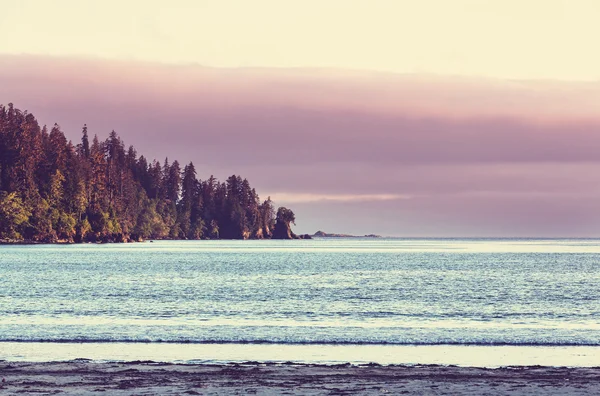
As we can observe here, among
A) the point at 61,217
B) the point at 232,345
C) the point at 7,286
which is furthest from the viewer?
the point at 61,217

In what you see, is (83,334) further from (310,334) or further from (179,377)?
(179,377)

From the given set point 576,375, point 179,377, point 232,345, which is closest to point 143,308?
point 232,345

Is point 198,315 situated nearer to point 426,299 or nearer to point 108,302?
point 108,302

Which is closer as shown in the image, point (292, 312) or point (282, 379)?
point (282, 379)

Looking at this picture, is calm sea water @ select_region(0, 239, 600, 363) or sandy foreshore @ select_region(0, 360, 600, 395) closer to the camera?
sandy foreshore @ select_region(0, 360, 600, 395)

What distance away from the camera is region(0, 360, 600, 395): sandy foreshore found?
20.4 meters

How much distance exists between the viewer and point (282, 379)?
22.2 m

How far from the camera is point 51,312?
46.2m

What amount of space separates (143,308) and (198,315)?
552 cm

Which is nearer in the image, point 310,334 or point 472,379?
point 472,379

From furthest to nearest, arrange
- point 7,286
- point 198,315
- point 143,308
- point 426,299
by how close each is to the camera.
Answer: point 7,286, point 426,299, point 143,308, point 198,315

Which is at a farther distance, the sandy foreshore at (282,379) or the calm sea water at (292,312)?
the calm sea water at (292,312)

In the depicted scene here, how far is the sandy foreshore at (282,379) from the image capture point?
66.8 feet

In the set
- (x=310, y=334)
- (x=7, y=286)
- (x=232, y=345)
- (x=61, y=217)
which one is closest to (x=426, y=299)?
(x=310, y=334)
